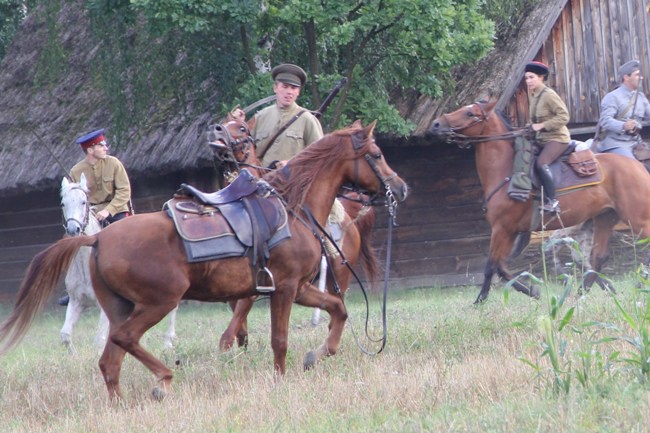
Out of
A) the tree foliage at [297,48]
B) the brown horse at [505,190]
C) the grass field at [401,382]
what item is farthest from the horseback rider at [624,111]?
the grass field at [401,382]

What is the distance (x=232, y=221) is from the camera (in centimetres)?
784

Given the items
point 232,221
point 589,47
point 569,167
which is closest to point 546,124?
point 569,167

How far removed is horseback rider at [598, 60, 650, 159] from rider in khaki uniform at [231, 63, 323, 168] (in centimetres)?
484

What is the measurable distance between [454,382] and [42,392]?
319cm

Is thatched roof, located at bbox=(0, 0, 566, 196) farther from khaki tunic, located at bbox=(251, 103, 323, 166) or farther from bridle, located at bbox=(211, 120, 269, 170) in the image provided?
bridle, located at bbox=(211, 120, 269, 170)

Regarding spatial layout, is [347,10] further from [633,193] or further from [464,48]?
[633,193]

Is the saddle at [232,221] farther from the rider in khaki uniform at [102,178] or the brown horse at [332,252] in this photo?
the rider in khaki uniform at [102,178]

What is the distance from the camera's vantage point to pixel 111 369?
25.1 feet

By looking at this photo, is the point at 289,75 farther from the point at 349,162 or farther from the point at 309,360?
the point at 309,360

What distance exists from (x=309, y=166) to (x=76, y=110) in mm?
11070

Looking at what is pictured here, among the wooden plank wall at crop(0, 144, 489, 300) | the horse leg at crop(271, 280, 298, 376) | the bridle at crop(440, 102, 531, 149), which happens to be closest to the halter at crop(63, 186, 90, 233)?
the horse leg at crop(271, 280, 298, 376)

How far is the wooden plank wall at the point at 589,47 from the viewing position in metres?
16.5

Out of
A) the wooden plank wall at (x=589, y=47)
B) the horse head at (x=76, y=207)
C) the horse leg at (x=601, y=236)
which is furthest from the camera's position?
the wooden plank wall at (x=589, y=47)

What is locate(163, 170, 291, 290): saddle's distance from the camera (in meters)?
7.64
